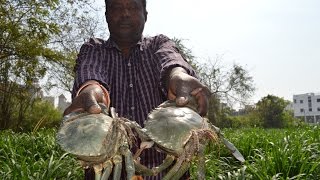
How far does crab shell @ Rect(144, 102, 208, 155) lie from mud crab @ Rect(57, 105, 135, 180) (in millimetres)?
97

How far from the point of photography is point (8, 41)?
10047mm

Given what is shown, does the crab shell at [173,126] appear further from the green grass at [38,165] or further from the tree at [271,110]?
the tree at [271,110]

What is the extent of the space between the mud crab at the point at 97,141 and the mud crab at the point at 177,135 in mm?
89

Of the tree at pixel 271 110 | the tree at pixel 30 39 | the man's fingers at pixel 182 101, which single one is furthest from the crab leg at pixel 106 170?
the tree at pixel 271 110

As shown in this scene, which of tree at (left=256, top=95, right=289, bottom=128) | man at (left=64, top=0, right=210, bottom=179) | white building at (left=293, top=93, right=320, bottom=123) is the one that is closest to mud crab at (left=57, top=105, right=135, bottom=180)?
man at (left=64, top=0, right=210, bottom=179)

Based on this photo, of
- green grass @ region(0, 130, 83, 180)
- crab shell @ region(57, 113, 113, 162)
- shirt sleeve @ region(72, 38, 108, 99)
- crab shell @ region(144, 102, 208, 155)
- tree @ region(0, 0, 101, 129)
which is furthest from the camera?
tree @ region(0, 0, 101, 129)

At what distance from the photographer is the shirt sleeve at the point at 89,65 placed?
4.85 feet

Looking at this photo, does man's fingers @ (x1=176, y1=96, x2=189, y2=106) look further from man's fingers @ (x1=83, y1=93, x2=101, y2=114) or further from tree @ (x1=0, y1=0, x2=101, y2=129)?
tree @ (x1=0, y1=0, x2=101, y2=129)

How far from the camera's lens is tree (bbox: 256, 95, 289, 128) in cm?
2841

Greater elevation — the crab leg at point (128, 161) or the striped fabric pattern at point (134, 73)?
the striped fabric pattern at point (134, 73)

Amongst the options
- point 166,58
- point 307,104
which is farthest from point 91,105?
point 307,104

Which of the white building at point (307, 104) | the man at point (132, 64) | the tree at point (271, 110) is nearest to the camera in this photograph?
the man at point (132, 64)

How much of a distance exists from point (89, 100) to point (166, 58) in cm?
48

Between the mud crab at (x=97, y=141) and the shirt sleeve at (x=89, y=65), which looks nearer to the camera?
the mud crab at (x=97, y=141)
